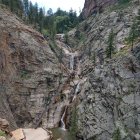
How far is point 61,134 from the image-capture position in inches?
2564

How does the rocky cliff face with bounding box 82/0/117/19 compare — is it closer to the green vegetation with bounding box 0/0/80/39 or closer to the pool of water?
the green vegetation with bounding box 0/0/80/39

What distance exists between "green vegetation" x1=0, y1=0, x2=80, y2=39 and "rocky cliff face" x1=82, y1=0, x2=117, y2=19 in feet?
21.0

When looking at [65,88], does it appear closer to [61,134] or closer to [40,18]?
[61,134]

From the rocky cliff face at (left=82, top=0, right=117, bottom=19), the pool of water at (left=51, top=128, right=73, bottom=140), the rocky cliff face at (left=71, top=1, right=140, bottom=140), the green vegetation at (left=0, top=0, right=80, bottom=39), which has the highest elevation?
the rocky cliff face at (left=82, top=0, right=117, bottom=19)

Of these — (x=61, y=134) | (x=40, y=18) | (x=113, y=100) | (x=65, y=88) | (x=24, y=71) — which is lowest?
(x=61, y=134)

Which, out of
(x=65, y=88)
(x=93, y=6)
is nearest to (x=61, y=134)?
(x=65, y=88)

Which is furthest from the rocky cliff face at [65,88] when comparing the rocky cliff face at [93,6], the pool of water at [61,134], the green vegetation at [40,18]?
the rocky cliff face at [93,6]

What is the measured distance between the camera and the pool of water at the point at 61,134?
207 ft

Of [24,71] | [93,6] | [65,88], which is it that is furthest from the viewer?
[93,6]

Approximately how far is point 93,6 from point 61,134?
8913cm

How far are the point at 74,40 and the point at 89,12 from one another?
2342cm

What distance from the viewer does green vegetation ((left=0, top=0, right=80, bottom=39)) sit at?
4087 inches

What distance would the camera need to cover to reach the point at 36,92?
242 ft

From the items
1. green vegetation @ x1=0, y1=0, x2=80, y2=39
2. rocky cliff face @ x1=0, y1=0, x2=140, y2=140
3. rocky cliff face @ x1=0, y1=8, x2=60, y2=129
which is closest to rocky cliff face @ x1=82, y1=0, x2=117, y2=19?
green vegetation @ x1=0, y1=0, x2=80, y2=39
